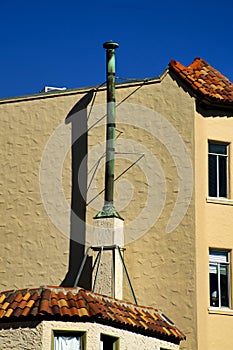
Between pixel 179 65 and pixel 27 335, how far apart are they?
459 inches

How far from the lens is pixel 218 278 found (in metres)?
27.6

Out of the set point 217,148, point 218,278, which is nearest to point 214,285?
point 218,278

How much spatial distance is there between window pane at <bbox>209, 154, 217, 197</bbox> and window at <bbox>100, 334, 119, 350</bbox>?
808 centimetres

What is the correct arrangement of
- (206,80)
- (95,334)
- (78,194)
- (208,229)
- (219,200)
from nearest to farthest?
(95,334) → (208,229) → (219,200) → (78,194) → (206,80)

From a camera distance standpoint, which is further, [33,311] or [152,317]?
[152,317]

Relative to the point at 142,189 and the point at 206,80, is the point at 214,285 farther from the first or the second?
the point at 206,80

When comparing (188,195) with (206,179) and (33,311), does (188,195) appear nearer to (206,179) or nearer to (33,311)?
(206,179)

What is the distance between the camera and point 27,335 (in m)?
20.3

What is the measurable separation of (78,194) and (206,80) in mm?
5408

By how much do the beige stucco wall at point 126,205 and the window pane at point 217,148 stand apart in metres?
0.90

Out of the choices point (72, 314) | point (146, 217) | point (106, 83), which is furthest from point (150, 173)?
point (72, 314)

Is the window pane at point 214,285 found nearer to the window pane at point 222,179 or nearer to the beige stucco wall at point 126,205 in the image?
the beige stucco wall at point 126,205

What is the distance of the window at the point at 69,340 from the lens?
20484 millimetres

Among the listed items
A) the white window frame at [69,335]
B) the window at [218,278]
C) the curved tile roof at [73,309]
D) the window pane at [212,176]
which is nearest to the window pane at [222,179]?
the window pane at [212,176]
